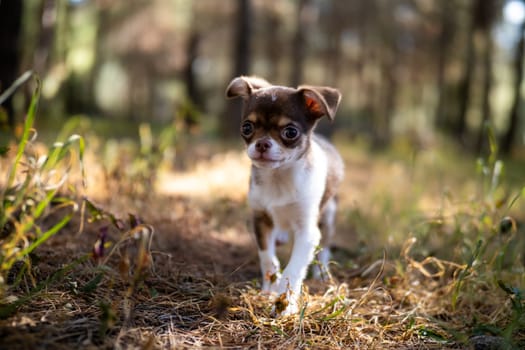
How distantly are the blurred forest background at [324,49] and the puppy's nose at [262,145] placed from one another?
8.61 meters

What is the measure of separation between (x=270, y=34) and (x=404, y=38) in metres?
6.17

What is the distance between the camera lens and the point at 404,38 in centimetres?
2152

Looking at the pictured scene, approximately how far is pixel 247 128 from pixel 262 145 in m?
0.34

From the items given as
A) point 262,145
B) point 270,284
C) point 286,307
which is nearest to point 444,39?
point 270,284

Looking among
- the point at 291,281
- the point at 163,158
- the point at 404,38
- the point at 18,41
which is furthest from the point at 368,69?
the point at 291,281

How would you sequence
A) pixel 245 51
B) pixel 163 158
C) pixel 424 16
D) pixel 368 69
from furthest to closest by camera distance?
pixel 368 69
pixel 424 16
pixel 245 51
pixel 163 158

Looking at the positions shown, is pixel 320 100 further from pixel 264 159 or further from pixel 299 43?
pixel 299 43

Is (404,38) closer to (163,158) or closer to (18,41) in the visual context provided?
(18,41)

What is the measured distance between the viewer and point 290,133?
3.40 meters

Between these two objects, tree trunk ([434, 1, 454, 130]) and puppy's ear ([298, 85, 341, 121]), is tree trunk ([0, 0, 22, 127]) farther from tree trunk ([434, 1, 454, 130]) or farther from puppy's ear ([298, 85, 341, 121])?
tree trunk ([434, 1, 454, 130])

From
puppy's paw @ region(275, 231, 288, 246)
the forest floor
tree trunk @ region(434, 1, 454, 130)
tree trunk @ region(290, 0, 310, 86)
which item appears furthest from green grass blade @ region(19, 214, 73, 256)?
tree trunk @ region(434, 1, 454, 130)

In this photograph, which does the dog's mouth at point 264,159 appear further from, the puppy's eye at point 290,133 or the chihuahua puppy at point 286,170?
the puppy's eye at point 290,133

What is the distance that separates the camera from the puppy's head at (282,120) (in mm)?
3246

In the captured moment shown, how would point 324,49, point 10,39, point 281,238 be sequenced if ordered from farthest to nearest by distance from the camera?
point 324,49, point 10,39, point 281,238
